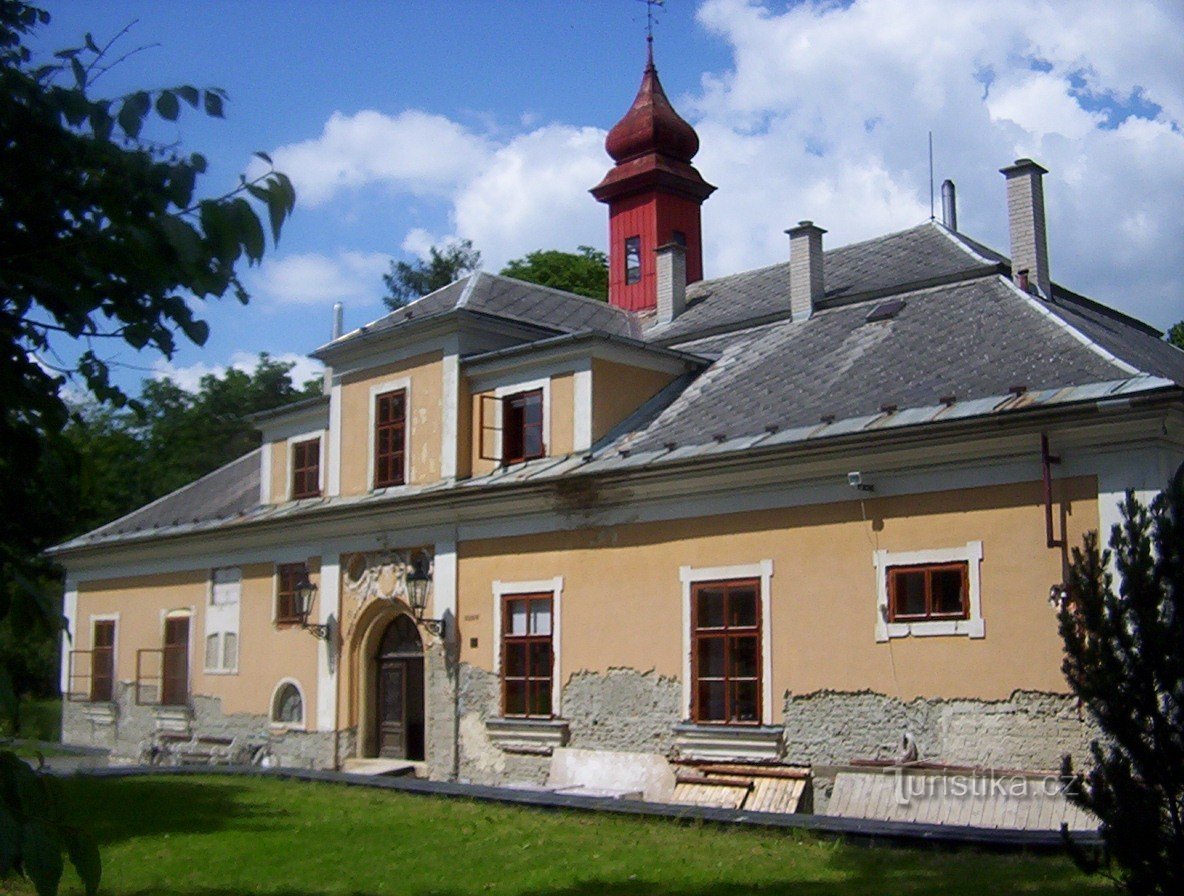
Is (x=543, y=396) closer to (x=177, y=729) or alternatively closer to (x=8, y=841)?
(x=177, y=729)

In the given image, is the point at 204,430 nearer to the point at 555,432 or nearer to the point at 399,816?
the point at 555,432

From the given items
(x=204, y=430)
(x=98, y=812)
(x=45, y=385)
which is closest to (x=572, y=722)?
(x=98, y=812)

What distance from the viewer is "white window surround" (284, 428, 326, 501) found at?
2145 centimetres

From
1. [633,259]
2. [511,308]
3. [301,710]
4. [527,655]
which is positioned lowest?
[301,710]

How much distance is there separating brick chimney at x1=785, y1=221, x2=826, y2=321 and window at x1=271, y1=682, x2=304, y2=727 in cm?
945

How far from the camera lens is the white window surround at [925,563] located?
12883 millimetres

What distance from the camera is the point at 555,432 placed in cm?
1769

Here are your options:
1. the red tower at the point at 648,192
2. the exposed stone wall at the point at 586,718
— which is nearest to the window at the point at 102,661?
the exposed stone wall at the point at 586,718

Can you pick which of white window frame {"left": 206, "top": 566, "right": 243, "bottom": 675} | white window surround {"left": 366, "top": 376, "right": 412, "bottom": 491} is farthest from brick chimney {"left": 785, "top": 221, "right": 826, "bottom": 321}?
white window frame {"left": 206, "top": 566, "right": 243, "bottom": 675}

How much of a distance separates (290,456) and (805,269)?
9.00 metres

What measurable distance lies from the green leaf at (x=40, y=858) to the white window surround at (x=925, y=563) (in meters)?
10.8

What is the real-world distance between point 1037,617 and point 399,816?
20.7 feet

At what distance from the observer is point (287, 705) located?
20750 mm

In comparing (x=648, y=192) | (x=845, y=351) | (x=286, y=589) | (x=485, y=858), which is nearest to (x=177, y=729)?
(x=286, y=589)
